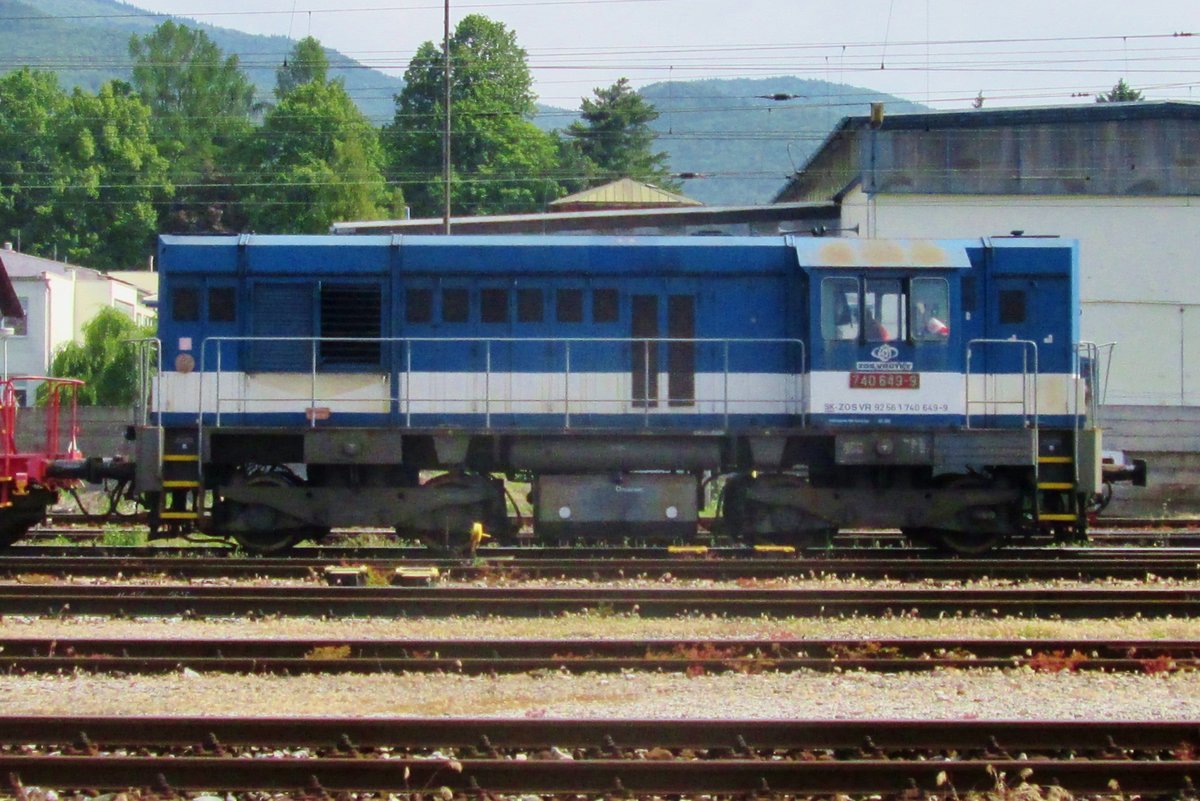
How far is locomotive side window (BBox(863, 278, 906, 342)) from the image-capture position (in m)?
15.3

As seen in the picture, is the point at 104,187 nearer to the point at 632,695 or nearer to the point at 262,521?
the point at 262,521

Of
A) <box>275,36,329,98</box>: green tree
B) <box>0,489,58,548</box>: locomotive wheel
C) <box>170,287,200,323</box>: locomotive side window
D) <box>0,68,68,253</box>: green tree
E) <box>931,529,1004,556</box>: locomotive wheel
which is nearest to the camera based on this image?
<box>0,489,58,548</box>: locomotive wheel

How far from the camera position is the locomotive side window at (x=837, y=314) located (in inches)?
604

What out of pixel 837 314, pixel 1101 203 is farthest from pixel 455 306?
pixel 1101 203

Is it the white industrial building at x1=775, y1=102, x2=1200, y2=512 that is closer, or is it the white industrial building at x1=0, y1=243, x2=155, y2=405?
the white industrial building at x1=775, y1=102, x2=1200, y2=512

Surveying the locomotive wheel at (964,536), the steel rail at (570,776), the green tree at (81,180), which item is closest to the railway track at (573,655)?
the steel rail at (570,776)

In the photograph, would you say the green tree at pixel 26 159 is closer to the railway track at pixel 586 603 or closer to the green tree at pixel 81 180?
the green tree at pixel 81 180

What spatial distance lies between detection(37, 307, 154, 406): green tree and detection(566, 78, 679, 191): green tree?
1986 inches

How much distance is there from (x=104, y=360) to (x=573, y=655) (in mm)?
38406

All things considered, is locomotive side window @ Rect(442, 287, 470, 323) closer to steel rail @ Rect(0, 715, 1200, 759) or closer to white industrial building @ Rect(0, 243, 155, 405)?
steel rail @ Rect(0, 715, 1200, 759)

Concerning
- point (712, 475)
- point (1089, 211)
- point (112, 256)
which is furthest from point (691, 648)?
point (112, 256)

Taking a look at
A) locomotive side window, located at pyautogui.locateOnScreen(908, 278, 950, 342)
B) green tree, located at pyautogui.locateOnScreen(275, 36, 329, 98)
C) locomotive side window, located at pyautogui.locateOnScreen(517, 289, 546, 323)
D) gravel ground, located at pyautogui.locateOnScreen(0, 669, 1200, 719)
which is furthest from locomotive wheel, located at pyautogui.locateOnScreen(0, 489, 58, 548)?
green tree, located at pyautogui.locateOnScreen(275, 36, 329, 98)

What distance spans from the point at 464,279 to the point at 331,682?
25.2 feet

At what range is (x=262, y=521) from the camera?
15023mm
